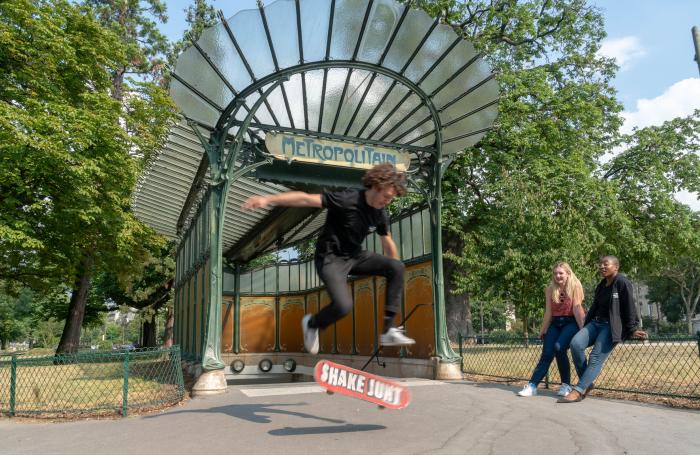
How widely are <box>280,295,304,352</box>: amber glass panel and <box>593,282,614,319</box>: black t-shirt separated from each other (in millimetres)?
13359

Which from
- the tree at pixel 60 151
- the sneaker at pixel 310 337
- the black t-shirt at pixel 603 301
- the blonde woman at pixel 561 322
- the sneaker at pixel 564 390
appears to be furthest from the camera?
the tree at pixel 60 151

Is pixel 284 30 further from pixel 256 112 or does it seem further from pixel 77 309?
pixel 77 309

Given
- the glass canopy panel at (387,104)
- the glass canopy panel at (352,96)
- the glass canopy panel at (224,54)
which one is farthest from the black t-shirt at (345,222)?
the glass canopy panel at (387,104)

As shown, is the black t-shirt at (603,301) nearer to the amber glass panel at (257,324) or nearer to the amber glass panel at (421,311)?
the amber glass panel at (421,311)

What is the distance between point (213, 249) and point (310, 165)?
2.88 m

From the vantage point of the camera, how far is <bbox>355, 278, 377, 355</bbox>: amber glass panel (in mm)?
14078

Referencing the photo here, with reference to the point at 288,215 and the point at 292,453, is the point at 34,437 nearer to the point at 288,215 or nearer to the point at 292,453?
the point at 292,453

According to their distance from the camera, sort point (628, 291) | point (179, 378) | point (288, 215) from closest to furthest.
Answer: point (628, 291) < point (179, 378) < point (288, 215)

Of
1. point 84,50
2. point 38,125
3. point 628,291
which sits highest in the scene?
point 84,50

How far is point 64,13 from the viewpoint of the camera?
20.5 metres

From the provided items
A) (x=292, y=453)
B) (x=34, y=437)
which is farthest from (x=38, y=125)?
(x=292, y=453)

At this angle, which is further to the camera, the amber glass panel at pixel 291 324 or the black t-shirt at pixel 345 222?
the amber glass panel at pixel 291 324

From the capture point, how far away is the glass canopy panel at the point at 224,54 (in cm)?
866

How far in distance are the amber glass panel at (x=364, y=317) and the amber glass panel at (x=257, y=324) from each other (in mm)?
5049
